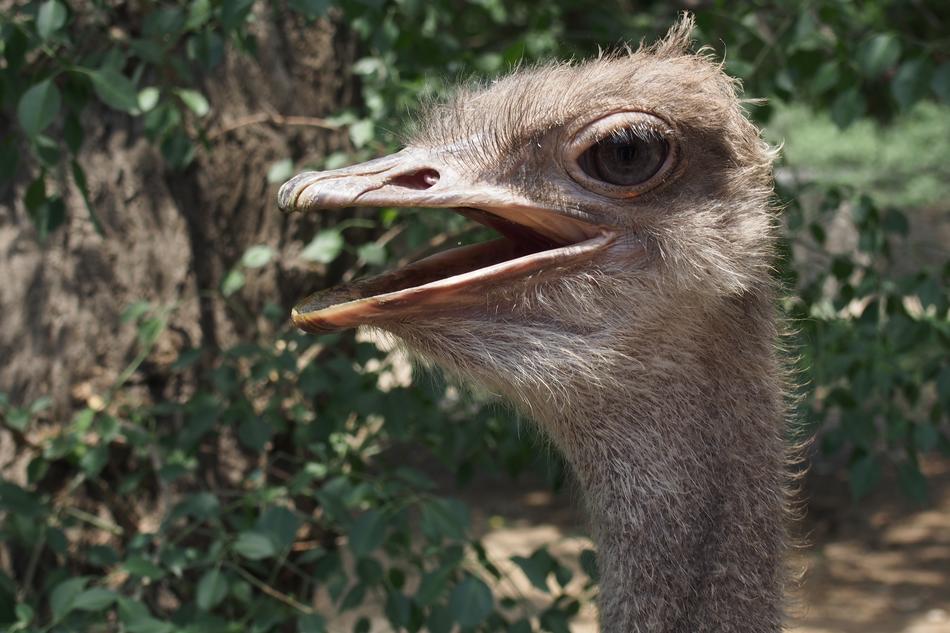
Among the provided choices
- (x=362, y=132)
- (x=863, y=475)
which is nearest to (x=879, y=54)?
(x=863, y=475)

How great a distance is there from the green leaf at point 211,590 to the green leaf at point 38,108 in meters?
0.96

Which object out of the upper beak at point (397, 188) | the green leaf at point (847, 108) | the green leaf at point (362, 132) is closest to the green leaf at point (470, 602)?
the upper beak at point (397, 188)

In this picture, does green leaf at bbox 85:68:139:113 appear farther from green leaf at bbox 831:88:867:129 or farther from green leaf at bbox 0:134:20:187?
green leaf at bbox 831:88:867:129

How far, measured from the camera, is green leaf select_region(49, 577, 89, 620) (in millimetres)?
2122

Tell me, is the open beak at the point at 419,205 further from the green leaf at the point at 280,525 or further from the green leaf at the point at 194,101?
the green leaf at the point at 194,101

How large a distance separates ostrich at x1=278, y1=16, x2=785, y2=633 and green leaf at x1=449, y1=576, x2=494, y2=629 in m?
0.45

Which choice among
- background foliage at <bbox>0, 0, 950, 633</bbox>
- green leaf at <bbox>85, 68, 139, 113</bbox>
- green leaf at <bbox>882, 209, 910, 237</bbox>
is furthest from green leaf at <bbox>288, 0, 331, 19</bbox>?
green leaf at <bbox>882, 209, 910, 237</bbox>

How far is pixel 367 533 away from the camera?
7.48 ft

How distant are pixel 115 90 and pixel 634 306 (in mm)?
1158

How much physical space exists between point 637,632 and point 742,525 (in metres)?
0.24

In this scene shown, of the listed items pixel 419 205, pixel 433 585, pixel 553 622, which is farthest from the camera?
pixel 553 622

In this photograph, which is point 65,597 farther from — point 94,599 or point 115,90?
point 115,90

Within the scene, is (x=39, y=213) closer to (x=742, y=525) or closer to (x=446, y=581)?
(x=446, y=581)

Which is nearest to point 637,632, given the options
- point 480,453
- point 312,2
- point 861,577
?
point 312,2
